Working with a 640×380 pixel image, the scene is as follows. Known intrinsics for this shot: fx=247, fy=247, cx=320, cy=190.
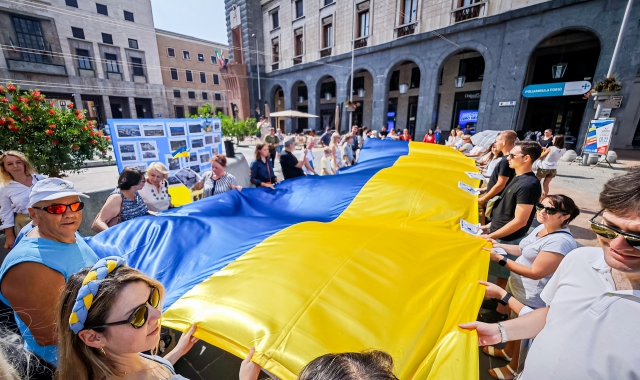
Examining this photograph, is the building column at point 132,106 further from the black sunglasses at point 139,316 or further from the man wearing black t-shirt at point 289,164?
the black sunglasses at point 139,316

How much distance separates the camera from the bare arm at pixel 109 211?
270 cm

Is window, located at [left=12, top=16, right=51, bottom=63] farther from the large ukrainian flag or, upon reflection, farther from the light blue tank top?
the light blue tank top

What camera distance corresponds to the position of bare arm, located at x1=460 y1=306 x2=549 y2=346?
4.55ft

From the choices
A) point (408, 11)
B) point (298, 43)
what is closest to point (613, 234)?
point (408, 11)

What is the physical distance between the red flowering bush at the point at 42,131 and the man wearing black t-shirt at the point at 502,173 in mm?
7216

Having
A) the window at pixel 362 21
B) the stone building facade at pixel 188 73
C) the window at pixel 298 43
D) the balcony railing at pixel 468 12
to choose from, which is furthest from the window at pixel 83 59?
the balcony railing at pixel 468 12

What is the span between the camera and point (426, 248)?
2.08 meters

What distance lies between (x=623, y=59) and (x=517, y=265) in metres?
13.6

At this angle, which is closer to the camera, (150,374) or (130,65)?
(150,374)

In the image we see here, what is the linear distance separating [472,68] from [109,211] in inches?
782

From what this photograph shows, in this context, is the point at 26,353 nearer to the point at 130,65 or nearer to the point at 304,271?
the point at 304,271

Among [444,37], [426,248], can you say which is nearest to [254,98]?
[444,37]

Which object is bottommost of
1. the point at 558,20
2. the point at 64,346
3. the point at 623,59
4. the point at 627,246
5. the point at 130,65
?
the point at 64,346

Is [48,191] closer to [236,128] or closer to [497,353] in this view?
[497,353]
